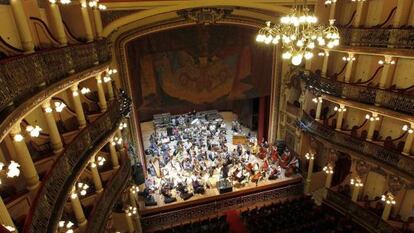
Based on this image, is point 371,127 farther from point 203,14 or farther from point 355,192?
point 203,14

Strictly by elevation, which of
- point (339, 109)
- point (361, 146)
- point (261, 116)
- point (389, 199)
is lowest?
point (389, 199)

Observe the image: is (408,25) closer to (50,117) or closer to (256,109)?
(256,109)

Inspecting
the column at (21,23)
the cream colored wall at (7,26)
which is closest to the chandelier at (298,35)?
the column at (21,23)

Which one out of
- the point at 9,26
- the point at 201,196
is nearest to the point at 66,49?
the point at 9,26

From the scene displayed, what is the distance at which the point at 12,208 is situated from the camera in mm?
7410

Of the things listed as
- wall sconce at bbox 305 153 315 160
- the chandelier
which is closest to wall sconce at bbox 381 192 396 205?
wall sconce at bbox 305 153 315 160

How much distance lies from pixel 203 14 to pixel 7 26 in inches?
359

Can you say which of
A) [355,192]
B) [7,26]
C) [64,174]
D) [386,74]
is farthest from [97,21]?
[355,192]

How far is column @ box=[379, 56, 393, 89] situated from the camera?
12.4m

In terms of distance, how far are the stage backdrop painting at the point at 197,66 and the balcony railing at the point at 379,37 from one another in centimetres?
545

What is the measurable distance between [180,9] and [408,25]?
31.3ft

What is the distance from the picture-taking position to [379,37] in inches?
482

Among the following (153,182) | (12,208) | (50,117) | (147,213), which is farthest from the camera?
(153,182)

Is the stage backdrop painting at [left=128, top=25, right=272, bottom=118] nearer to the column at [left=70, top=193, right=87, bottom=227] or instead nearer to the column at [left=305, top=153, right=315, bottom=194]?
the column at [left=305, top=153, right=315, bottom=194]
